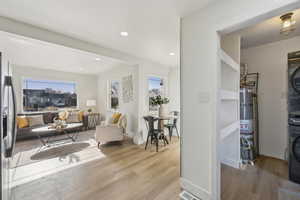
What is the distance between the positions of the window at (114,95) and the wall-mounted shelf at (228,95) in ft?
13.6

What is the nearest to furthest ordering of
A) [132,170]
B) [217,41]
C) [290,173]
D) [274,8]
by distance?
[274,8] < [217,41] < [290,173] < [132,170]

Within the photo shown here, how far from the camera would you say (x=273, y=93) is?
116 inches

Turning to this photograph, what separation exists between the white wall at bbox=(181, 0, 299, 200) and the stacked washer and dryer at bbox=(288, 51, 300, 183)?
4.54 ft

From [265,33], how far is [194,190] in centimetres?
308

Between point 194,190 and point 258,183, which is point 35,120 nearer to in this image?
point 194,190

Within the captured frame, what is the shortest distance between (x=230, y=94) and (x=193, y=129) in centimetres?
94

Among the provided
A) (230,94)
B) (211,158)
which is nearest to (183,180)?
(211,158)

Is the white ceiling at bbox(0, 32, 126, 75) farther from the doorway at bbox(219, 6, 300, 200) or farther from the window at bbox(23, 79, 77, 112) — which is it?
the doorway at bbox(219, 6, 300, 200)

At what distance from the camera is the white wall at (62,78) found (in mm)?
4945

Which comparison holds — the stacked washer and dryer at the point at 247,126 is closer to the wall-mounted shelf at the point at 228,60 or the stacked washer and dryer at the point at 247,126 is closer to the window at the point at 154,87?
the wall-mounted shelf at the point at 228,60

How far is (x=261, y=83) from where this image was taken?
3.08 m

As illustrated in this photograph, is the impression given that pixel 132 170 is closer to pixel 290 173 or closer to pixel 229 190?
pixel 229 190

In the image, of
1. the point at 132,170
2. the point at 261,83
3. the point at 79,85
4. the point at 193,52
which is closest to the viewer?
the point at 193,52

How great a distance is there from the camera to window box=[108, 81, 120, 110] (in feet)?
18.0
